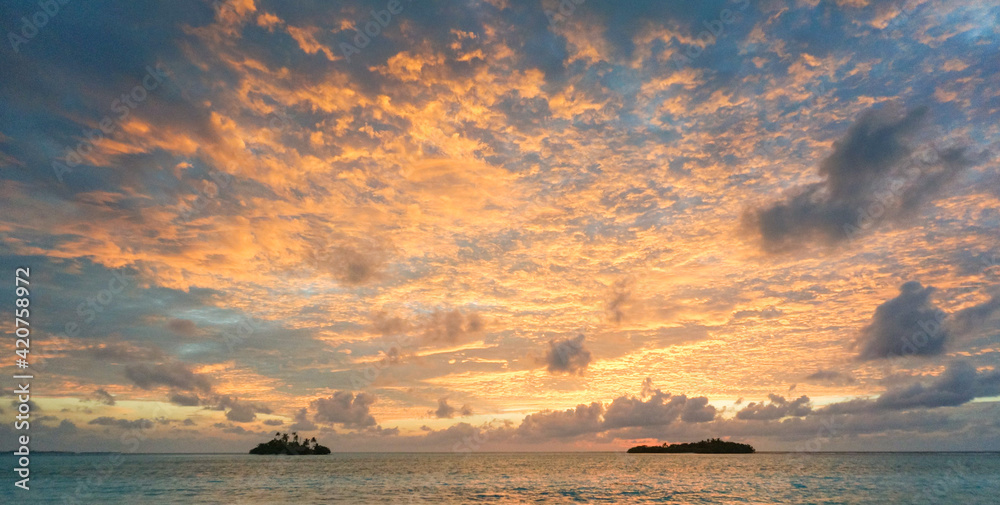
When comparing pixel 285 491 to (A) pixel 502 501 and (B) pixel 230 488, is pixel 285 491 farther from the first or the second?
(A) pixel 502 501

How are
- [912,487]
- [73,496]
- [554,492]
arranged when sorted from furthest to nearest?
[912,487]
[554,492]
[73,496]

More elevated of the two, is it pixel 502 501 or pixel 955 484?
pixel 502 501

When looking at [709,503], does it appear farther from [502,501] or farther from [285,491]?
[285,491]

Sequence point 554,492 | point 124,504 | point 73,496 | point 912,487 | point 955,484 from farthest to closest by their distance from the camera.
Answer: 1. point 955,484
2. point 912,487
3. point 554,492
4. point 73,496
5. point 124,504

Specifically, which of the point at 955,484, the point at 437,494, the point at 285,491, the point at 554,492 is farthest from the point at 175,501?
the point at 955,484

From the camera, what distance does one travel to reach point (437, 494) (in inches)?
3263

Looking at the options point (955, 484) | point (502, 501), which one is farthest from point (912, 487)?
point (502, 501)

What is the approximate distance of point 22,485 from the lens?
96625 mm

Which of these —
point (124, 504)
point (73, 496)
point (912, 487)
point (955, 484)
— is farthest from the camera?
point (955, 484)

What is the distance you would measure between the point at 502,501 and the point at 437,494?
14261 millimetres

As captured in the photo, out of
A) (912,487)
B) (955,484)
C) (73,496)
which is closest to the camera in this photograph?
(73,496)

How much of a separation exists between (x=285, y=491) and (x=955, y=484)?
129m

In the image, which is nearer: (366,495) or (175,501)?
(175,501)

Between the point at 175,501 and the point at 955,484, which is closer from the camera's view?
the point at 175,501
